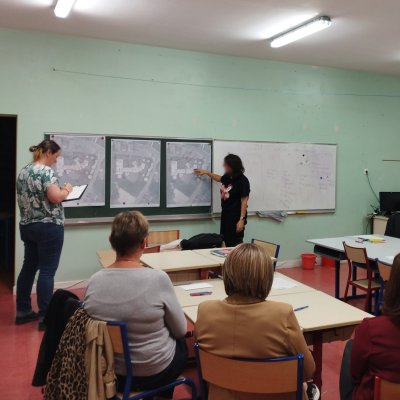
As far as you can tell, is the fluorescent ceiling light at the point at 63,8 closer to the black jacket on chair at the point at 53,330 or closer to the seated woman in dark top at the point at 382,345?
the black jacket on chair at the point at 53,330

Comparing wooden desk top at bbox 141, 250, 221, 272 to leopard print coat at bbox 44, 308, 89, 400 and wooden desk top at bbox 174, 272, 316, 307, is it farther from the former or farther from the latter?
leopard print coat at bbox 44, 308, 89, 400

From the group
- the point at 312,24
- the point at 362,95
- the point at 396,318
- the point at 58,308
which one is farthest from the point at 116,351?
the point at 362,95

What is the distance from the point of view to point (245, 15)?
4.20 metres

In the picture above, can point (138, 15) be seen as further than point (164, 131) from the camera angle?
No

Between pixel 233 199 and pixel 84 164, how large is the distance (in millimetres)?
1786

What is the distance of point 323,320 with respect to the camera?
2135 mm

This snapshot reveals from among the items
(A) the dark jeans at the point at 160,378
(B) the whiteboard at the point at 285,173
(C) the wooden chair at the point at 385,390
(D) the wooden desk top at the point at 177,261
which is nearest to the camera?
(C) the wooden chair at the point at 385,390

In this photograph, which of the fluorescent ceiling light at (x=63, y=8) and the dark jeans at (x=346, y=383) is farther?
the fluorescent ceiling light at (x=63, y=8)

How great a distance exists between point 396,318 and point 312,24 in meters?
3.59

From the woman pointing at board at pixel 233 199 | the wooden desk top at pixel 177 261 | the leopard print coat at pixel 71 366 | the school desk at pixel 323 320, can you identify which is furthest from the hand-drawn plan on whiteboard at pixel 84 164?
the leopard print coat at pixel 71 366

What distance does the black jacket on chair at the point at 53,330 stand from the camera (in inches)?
79.8

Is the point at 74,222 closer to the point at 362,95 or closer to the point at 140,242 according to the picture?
the point at 140,242

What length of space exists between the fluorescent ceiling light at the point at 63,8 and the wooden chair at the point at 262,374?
134 inches

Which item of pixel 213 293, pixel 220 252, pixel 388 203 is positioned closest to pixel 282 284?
pixel 213 293
